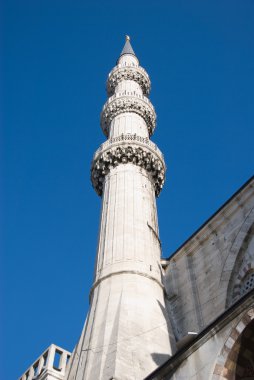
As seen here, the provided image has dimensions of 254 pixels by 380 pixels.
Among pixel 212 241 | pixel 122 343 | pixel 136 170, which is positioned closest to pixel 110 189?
pixel 136 170

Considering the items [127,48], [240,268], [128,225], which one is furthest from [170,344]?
[127,48]

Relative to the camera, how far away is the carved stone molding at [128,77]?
69.4ft

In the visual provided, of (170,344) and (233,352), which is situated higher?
(170,344)

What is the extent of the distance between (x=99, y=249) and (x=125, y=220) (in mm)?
972

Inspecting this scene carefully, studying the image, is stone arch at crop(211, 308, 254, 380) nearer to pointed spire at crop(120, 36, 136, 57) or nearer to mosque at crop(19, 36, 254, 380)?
mosque at crop(19, 36, 254, 380)

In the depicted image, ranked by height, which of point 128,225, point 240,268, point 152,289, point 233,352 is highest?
point 128,225

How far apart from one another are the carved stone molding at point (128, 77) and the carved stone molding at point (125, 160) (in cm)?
565

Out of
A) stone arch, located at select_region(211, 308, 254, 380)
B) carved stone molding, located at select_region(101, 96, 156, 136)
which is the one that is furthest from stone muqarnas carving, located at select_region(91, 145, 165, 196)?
stone arch, located at select_region(211, 308, 254, 380)

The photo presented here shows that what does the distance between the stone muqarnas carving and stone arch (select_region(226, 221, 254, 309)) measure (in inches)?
163

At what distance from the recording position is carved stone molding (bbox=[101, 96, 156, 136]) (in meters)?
18.5

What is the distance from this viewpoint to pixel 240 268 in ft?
41.1

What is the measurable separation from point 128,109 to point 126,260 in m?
7.29

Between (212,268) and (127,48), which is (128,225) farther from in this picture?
(127,48)

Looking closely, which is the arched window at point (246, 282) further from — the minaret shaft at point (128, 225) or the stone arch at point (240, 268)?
the minaret shaft at point (128, 225)
